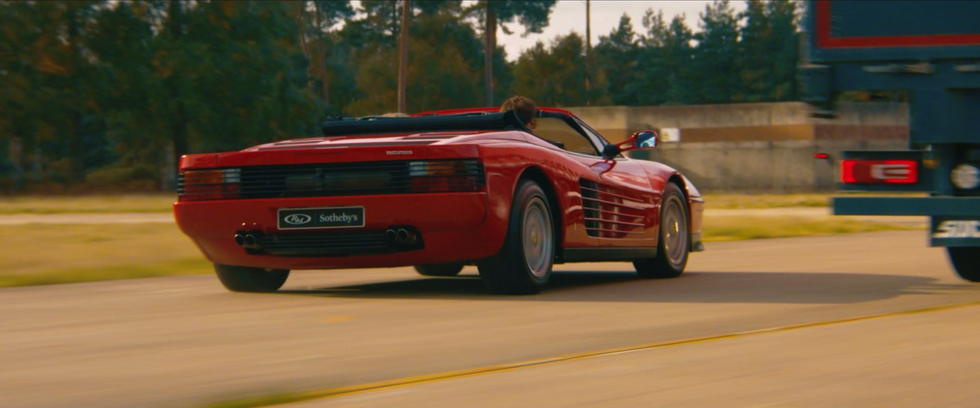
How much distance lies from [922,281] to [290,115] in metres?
41.2

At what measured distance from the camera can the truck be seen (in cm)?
831

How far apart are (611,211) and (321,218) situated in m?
2.20

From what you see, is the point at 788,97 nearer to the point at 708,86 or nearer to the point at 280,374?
the point at 708,86

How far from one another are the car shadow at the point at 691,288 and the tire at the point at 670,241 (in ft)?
0.34

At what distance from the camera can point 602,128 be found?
39.0 metres

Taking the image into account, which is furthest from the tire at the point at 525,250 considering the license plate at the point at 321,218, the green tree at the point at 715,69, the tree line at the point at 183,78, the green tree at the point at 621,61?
the green tree at the point at 621,61

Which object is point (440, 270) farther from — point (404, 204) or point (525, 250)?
point (404, 204)

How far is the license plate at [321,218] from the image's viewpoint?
751cm

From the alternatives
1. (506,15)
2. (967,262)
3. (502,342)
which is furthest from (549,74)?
(502,342)

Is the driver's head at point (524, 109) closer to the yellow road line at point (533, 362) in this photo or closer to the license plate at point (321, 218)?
the license plate at point (321, 218)

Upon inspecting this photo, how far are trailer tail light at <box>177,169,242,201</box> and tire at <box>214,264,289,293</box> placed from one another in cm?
63

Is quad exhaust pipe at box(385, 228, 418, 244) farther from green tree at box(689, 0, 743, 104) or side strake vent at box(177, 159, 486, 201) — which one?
green tree at box(689, 0, 743, 104)

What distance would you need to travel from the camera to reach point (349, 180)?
756 cm

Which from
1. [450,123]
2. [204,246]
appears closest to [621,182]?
[450,123]
